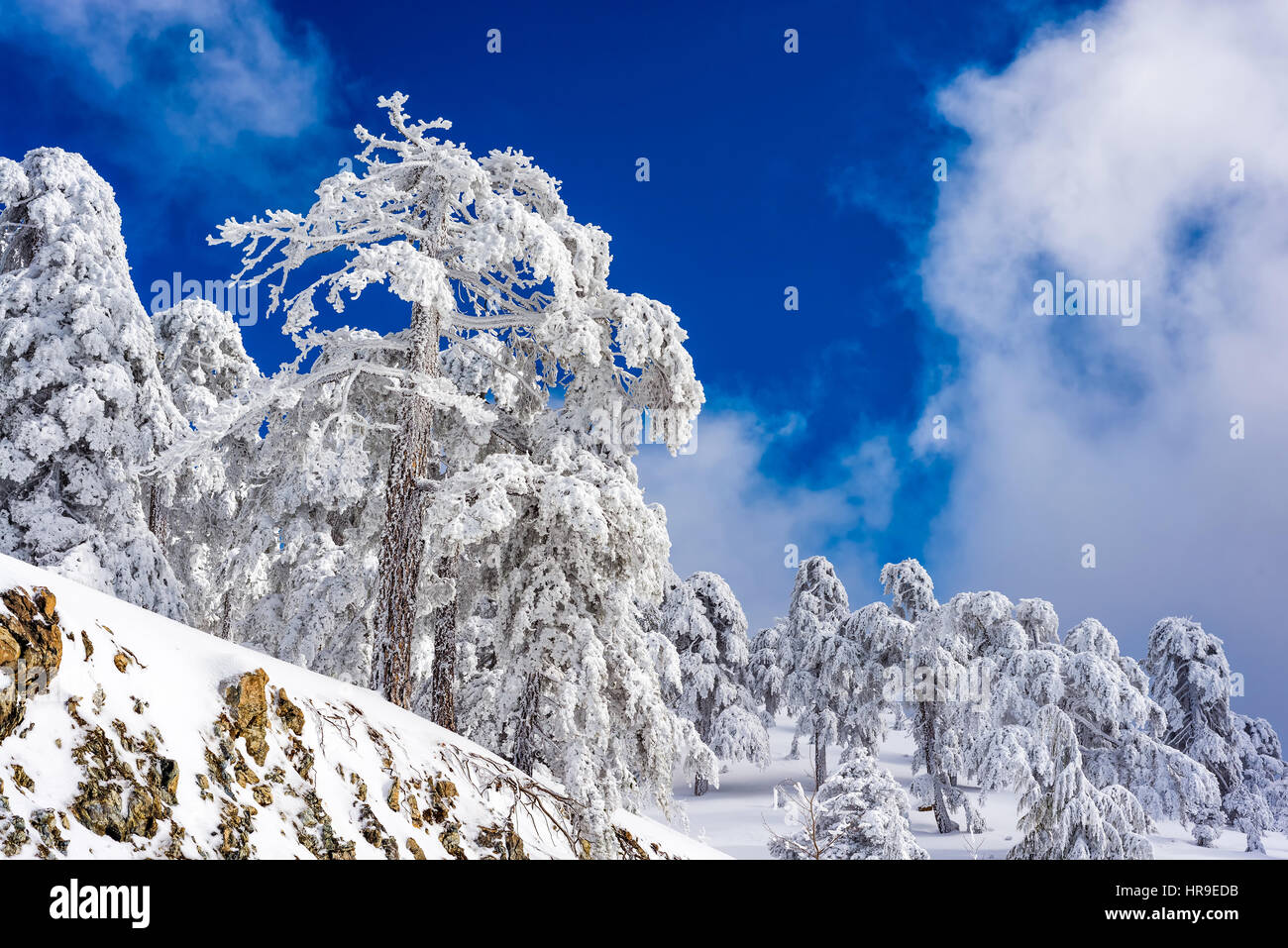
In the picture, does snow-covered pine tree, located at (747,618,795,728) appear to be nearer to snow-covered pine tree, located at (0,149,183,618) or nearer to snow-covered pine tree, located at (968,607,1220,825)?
snow-covered pine tree, located at (968,607,1220,825)

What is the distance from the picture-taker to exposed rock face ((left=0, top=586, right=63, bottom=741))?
12.5 feet

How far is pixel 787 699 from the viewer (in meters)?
35.2

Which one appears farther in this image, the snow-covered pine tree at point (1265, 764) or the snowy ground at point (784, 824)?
the snow-covered pine tree at point (1265, 764)

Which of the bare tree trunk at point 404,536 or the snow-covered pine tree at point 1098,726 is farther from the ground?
the bare tree trunk at point 404,536

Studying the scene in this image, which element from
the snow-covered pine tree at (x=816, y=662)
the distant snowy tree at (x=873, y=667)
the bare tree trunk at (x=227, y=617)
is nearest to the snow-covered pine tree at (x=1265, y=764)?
the distant snowy tree at (x=873, y=667)

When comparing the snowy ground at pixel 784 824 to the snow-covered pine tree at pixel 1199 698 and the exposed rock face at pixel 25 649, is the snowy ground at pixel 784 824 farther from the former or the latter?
the exposed rock face at pixel 25 649

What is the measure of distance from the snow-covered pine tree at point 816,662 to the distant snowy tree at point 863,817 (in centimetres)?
1943

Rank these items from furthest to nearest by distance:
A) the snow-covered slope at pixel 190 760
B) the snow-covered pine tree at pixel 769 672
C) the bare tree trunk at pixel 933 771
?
the snow-covered pine tree at pixel 769 672
the bare tree trunk at pixel 933 771
the snow-covered slope at pixel 190 760

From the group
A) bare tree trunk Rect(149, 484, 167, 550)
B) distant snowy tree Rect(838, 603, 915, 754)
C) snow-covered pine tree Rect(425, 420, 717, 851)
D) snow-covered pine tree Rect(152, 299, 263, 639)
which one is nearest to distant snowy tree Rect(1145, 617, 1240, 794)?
distant snowy tree Rect(838, 603, 915, 754)

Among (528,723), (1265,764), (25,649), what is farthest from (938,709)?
(25,649)

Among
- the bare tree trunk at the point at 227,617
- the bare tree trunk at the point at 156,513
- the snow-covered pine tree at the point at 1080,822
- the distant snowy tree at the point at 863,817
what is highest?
the bare tree trunk at the point at 156,513

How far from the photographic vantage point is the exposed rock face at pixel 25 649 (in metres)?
3.82
